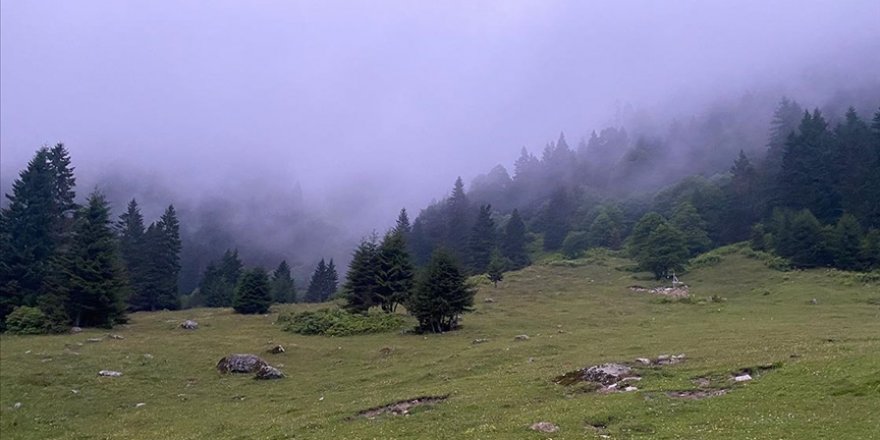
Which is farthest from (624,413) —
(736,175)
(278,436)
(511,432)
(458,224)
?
(458,224)

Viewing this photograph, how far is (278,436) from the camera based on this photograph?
24.4 meters

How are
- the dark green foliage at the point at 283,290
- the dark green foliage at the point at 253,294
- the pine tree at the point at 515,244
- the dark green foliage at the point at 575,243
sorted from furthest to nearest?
1. the dark green foliage at the point at 575,243
2. the pine tree at the point at 515,244
3. the dark green foliage at the point at 283,290
4. the dark green foliage at the point at 253,294

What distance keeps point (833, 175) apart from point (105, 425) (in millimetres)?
104021

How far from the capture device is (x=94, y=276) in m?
60.7

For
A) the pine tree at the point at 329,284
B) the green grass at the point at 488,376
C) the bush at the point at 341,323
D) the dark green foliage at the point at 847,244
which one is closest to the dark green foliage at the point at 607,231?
the dark green foliage at the point at 847,244

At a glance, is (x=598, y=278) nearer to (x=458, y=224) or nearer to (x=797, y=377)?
(x=458, y=224)

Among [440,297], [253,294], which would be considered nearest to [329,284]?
[253,294]

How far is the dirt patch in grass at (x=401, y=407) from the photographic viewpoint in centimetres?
2686

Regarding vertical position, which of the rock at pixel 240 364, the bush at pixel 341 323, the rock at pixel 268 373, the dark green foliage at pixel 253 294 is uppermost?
the dark green foliage at pixel 253 294

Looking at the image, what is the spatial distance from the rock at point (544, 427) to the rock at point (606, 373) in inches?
308

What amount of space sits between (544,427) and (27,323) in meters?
53.0

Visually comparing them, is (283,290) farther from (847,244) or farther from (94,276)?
(847,244)

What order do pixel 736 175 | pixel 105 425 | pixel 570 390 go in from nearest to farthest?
1. pixel 570 390
2. pixel 105 425
3. pixel 736 175

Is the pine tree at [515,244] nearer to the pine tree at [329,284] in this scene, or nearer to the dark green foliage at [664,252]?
the pine tree at [329,284]
